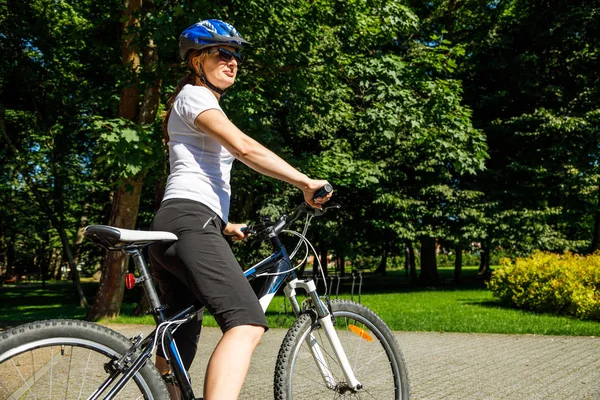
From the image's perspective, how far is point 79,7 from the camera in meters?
15.0

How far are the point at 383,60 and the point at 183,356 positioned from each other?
10220mm

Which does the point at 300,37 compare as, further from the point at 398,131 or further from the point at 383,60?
the point at 398,131

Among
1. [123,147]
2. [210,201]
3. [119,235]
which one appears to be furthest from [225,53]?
[123,147]

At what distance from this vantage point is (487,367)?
624 centimetres

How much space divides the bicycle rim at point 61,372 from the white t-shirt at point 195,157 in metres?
0.71

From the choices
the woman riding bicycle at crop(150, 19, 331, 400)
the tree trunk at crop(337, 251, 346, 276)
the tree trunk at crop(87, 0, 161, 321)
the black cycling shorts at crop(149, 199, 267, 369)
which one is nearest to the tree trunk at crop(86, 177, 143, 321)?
the tree trunk at crop(87, 0, 161, 321)

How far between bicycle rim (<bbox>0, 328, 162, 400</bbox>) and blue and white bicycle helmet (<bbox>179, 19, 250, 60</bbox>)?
4.28ft

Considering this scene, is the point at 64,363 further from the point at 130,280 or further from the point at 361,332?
the point at 361,332

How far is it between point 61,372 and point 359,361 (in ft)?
4.81

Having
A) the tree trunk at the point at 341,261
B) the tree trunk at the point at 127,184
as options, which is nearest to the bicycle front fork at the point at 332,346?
the tree trunk at the point at 127,184

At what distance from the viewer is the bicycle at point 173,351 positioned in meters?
2.20

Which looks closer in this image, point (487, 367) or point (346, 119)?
point (487, 367)

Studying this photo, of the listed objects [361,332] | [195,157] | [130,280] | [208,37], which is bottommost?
[361,332]

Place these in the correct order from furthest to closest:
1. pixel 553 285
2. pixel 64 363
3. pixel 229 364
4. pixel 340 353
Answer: pixel 553 285 < pixel 340 353 < pixel 229 364 < pixel 64 363
